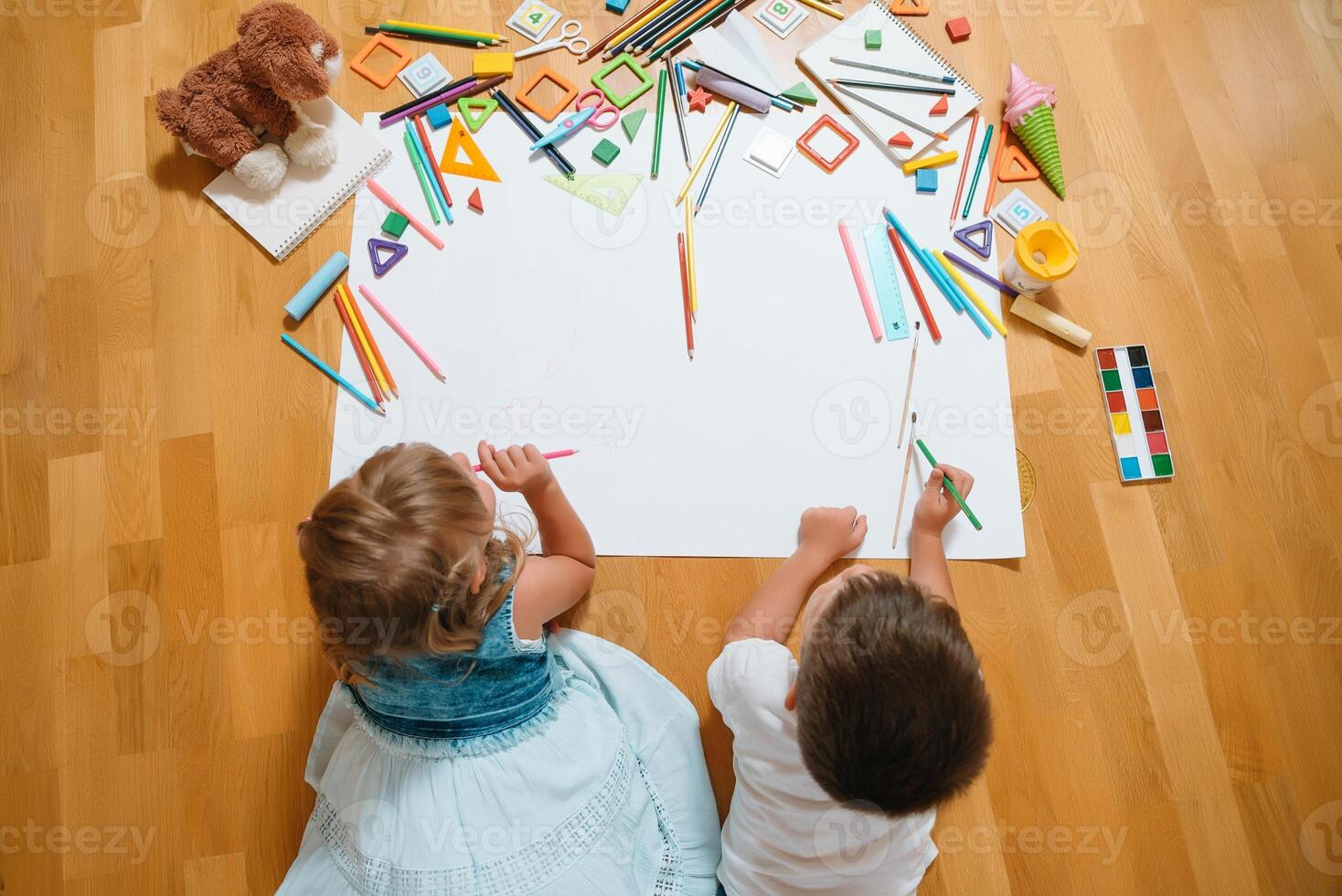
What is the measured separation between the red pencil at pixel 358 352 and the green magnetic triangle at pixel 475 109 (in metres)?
0.31

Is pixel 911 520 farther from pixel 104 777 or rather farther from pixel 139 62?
pixel 139 62

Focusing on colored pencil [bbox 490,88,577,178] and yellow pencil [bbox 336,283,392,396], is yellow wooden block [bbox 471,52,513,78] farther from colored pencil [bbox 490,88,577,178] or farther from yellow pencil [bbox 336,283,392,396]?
yellow pencil [bbox 336,283,392,396]

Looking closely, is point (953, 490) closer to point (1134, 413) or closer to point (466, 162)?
point (1134, 413)

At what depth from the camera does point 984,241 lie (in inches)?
47.2

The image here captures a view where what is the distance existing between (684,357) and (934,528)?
15.7 inches

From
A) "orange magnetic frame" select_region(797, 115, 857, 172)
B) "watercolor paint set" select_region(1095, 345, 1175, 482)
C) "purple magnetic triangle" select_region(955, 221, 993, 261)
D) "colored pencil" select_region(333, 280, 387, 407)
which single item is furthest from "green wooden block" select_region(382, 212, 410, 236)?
"watercolor paint set" select_region(1095, 345, 1175, 482)

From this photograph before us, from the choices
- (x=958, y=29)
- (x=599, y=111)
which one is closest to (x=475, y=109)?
(x=599, y=111)

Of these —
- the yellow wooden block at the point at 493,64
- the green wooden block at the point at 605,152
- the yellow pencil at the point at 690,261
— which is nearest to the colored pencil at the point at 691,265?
the yellow pencil at the point at 690,261

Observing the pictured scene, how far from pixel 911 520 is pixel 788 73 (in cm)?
68

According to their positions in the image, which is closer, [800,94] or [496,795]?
[496,795]

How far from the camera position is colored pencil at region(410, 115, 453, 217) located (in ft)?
3.99

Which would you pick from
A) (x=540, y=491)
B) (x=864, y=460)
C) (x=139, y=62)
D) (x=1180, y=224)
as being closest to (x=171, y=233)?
(x=139, y=62)

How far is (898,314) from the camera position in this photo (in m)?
1.18

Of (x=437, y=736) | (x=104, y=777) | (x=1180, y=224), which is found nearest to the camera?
(x=437, y=736)
